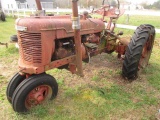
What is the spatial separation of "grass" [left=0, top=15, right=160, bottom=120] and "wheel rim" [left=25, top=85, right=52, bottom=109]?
9 cm

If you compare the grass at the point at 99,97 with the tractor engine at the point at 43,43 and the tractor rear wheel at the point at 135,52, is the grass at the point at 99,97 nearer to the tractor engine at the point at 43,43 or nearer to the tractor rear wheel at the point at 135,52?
the tractor rear wheel at the point at 135,52

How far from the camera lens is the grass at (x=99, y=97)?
2850 mm

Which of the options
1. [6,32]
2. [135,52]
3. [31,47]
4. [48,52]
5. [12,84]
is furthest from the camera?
[6,32]

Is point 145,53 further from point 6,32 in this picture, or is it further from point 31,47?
point 6,32

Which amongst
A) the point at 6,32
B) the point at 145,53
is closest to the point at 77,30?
the point at 145,53

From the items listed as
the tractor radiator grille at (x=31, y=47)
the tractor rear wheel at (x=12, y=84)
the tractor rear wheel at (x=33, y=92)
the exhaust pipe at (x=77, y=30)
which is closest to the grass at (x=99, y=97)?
the tractor rear wheel at (x=33, y=92)

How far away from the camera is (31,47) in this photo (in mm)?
2621

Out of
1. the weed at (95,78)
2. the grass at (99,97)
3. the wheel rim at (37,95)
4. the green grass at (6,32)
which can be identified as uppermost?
the green grass at (6,32)

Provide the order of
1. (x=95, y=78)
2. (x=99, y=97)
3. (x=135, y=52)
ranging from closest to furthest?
1. (x=99, y=97)
2. (x=135, y=52)
3. (x=95, y=78)

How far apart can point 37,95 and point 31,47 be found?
2.33ft

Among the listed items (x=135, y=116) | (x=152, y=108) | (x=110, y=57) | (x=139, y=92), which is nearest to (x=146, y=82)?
(x=139, y=92)

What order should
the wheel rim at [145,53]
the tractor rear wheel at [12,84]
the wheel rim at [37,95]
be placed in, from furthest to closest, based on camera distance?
the wheel rim at [145,53] < the tractor rear wheel at [12,84] < the wheel rim at [37,95]

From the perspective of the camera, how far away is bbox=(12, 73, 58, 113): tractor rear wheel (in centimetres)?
263

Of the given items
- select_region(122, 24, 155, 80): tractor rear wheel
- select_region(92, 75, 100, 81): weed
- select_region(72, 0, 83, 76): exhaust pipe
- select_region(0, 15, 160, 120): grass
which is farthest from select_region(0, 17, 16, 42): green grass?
select_region(122, 24, 155, 80): tractor rear wheel
